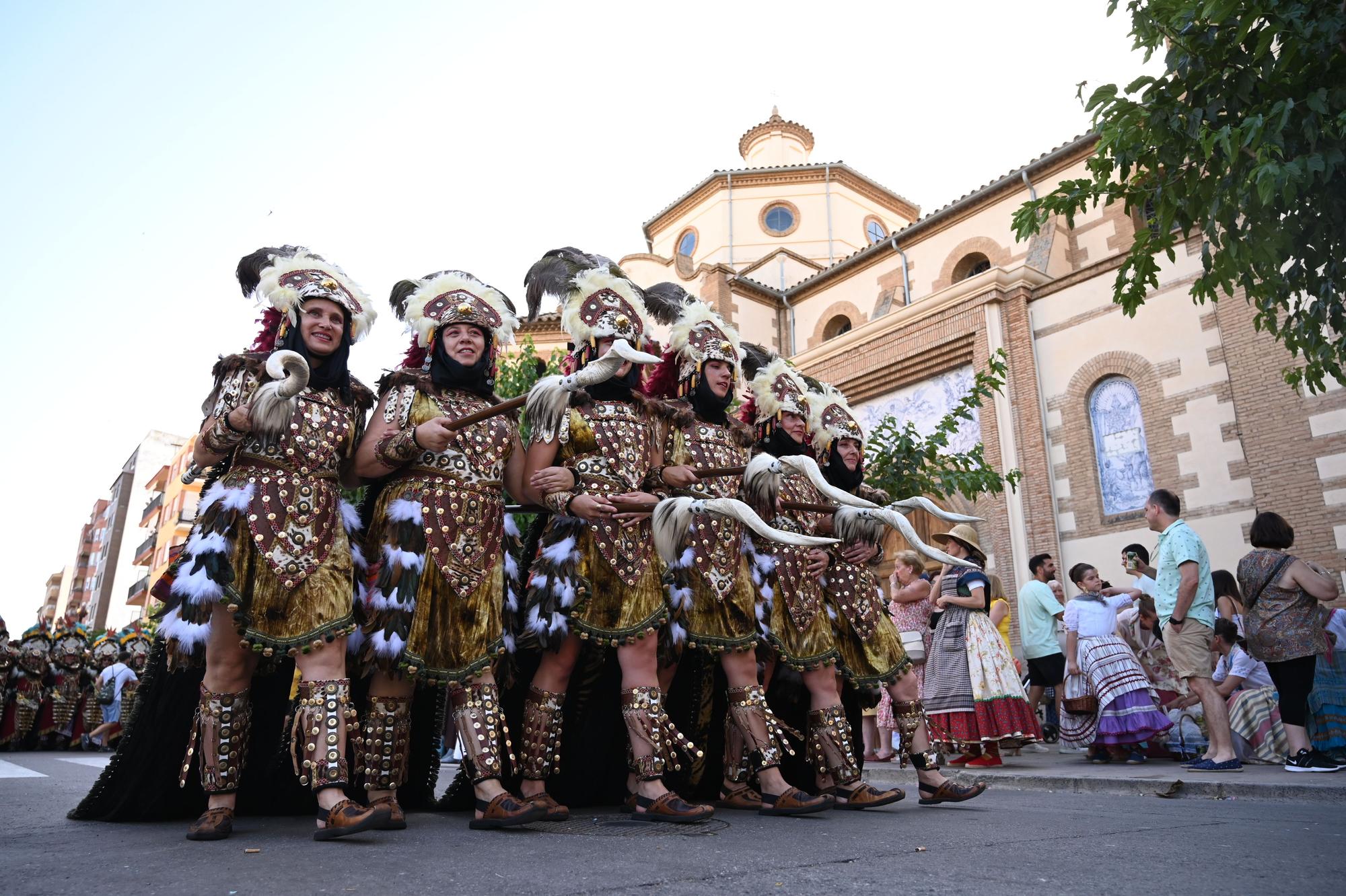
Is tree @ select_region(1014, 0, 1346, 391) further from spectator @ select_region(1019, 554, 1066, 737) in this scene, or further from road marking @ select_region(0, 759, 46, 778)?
road marking @ select_region(0, 759, 46, 778)

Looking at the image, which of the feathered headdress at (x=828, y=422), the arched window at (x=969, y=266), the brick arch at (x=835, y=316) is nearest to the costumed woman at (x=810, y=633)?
the feathered headdress at (x=828, y=422)

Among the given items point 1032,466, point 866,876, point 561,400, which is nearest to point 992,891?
point 866,876

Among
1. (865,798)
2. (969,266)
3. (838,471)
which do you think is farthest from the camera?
(969,266)

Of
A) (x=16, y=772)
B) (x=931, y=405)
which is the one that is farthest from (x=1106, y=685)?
(x=931, y=405)

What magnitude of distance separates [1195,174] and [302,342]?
17.5 feet

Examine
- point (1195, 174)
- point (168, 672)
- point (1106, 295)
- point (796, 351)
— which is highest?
point (796, 351)

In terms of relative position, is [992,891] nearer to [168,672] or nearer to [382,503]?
[382,503]

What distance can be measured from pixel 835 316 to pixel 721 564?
58.5 feet

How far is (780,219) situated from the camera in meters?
26.2

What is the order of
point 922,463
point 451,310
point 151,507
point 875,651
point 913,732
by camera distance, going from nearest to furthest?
point 451,310
point 913,732
point 875,651
point 922,463
point 151,507

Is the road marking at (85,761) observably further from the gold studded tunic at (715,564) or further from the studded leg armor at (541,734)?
the gold studded tunic at (715,564)

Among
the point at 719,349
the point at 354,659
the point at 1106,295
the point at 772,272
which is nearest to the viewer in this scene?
the point at 354,659

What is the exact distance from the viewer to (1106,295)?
49.1 feet

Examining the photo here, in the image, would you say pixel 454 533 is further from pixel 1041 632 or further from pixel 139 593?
pixel 139 593
